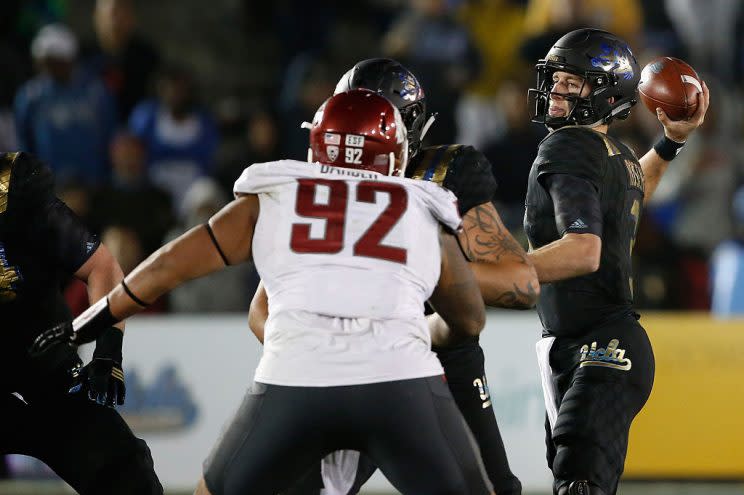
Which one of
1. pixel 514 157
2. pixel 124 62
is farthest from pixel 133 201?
pixel 514 157

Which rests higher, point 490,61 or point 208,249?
point 208,249

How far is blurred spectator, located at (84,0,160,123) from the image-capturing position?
10.8 m

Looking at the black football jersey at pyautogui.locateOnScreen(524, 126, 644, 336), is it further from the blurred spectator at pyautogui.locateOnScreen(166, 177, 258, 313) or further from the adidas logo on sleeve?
the blurred spectator at pyautogui.locateOnScreen(166, 177, 258, 313)

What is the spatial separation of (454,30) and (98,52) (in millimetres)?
2923

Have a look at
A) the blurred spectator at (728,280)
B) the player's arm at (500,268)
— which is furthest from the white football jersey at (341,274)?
the blurred spectator at (728,280)

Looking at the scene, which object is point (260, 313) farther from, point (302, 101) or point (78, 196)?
point (302, 101)

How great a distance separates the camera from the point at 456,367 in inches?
203

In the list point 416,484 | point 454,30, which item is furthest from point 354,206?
point 454,30

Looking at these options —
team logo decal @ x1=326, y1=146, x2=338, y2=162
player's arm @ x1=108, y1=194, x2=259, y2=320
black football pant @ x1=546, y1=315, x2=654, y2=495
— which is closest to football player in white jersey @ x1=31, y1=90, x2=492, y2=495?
player's arm @ x1=108, y1=194, x2=259, y2=320

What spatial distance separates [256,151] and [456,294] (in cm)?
650

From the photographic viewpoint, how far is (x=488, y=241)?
4633 mm

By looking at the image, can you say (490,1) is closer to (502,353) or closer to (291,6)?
(291,6)

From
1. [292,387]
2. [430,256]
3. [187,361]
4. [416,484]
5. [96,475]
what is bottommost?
[187,361]

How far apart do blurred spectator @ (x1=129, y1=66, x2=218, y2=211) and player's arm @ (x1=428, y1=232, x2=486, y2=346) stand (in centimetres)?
644
